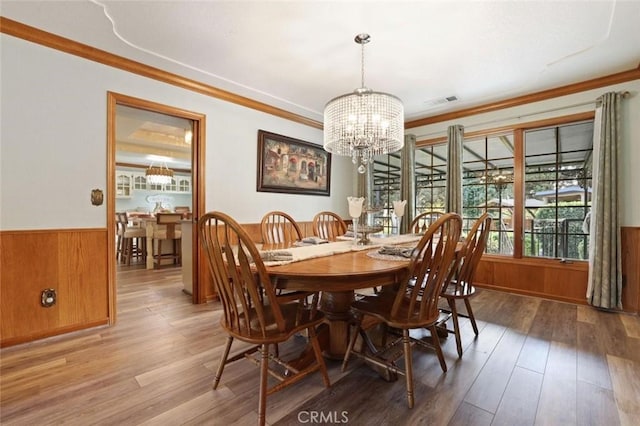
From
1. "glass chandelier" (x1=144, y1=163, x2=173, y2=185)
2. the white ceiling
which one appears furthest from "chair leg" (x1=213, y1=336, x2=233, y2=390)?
"glass chandelier" (x1=144, y1=163, x2=173, y2=185)

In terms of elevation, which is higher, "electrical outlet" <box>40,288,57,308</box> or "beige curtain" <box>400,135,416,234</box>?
"beige curtain" <box>400,135,416,234</box>

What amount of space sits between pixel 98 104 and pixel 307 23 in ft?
6.21

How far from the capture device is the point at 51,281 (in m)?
2.15

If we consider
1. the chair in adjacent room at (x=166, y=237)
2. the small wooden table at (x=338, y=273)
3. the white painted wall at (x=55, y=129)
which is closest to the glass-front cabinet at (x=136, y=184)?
the chair in adjacent room at (x=166, y=237)

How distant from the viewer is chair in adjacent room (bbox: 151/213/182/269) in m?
4.52

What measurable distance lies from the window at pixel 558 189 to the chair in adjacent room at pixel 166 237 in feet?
16.4

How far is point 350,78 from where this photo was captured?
113 inches

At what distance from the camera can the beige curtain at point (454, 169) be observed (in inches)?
142

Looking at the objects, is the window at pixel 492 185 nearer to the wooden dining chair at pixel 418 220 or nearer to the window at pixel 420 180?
the window at pixel 420 180

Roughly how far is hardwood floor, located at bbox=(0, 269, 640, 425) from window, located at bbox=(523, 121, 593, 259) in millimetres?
1046

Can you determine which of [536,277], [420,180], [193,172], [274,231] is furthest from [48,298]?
[536,277]

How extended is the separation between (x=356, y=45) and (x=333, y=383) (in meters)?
2.46

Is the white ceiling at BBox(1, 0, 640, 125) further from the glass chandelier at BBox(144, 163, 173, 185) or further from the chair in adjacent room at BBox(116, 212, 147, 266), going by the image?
the glass chandelier at BBox(144, 163, 173, 185)

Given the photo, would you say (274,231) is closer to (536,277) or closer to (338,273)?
(338,273)
